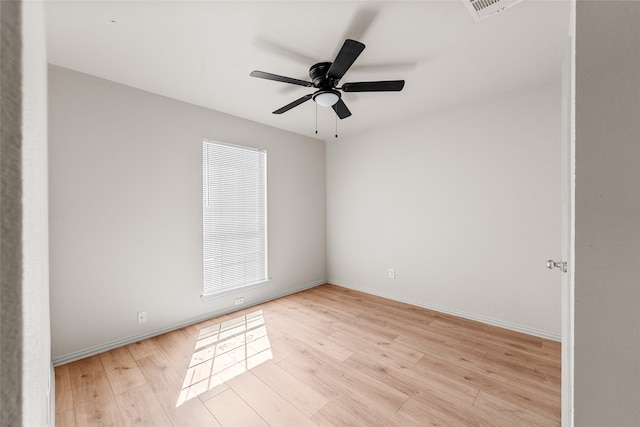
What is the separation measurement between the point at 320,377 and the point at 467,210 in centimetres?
232

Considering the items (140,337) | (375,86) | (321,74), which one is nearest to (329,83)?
(321,74)

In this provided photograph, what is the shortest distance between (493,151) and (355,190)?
1.82 metres

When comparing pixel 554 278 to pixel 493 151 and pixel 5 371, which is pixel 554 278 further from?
pixel 5 371

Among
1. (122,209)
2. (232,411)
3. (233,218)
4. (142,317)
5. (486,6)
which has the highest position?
(486,6)

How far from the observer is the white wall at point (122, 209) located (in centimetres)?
217

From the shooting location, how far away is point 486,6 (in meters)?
1.55

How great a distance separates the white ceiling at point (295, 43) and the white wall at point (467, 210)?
464 mm

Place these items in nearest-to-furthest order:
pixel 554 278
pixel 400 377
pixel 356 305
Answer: pixel 400 377
pixel 554 278
pixel 356 305

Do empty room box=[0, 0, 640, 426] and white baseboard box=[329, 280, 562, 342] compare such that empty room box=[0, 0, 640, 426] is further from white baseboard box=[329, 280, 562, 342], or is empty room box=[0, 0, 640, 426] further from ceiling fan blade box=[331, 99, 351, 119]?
ceiling fan blade box=[331, 99, 351, 119]

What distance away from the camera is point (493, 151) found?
2.84 m

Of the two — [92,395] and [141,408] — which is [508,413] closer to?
[141,408]

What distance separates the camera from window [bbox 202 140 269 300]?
3.03 meters

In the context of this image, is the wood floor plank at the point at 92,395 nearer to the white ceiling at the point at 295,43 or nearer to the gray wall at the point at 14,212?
the gray wall at the point at 14,212

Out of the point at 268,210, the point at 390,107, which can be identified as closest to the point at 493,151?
the point at 390,107
